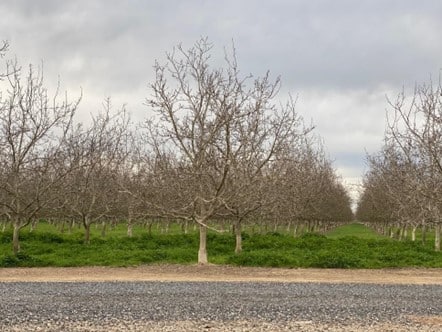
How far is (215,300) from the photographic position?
14.1 m

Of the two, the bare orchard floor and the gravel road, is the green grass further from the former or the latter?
the gravel road

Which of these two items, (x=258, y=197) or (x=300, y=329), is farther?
(x=258, y=197)

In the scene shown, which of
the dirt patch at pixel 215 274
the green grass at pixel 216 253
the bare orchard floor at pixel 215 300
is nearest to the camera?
the bare orchard floor at pixel 215 300

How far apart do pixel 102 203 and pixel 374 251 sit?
1842 cm

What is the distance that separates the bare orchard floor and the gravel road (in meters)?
0.02

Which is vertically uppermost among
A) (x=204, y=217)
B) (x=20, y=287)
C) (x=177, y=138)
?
(x=177, y=138)

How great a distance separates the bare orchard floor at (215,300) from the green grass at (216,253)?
65.7 inches

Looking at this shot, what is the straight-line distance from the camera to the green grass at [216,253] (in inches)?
920

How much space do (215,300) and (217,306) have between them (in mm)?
999

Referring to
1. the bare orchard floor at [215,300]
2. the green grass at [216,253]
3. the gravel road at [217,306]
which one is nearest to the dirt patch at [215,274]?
the bare orchard floor at [215,300]

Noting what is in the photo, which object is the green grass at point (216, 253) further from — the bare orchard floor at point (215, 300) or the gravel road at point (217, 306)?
the gravel road at point (217, 306)

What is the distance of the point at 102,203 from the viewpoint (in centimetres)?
3666

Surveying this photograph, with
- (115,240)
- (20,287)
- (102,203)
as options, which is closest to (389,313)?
(20,287)

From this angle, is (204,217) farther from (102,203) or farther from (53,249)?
(102,203)
